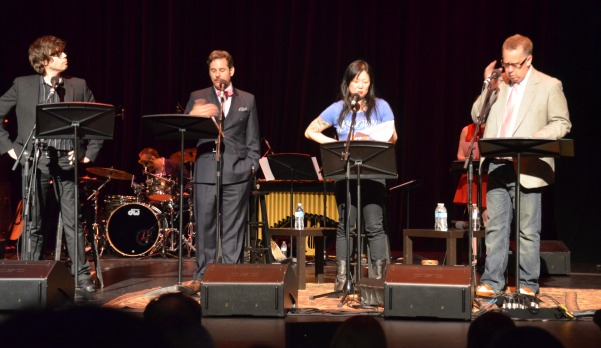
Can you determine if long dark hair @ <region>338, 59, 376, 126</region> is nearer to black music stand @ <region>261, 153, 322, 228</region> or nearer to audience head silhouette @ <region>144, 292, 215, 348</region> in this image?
black music stand @ <region>261, 153, 322, 228</region>

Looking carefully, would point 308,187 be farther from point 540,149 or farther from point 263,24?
point 540,149

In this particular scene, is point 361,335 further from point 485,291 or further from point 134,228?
point 134,228

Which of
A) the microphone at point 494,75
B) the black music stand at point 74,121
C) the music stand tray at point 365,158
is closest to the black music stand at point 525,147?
the microphone at point 494,75

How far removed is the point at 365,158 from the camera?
19.1 feet

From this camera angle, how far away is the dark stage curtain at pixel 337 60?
35.2 feet

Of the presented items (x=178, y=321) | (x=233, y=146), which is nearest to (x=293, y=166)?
(x=233, y=146)

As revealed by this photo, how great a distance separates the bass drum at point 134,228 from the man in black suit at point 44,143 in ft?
15.1

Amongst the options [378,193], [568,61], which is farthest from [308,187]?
[568,61]

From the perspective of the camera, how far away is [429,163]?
38.0 feet

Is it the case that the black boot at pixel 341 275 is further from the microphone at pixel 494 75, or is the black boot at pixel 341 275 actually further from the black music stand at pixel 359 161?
the microphone at pixel 494 75

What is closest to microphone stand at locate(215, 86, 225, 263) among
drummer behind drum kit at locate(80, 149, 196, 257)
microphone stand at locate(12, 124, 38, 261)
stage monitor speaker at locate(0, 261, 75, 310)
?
stage monitor speaker at locate(0, 261, 75, 310)

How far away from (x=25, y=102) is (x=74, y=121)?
887 mm

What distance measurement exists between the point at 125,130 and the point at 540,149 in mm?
8253

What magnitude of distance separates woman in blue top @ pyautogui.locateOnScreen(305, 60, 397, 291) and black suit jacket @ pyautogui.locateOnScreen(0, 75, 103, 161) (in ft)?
6.34
